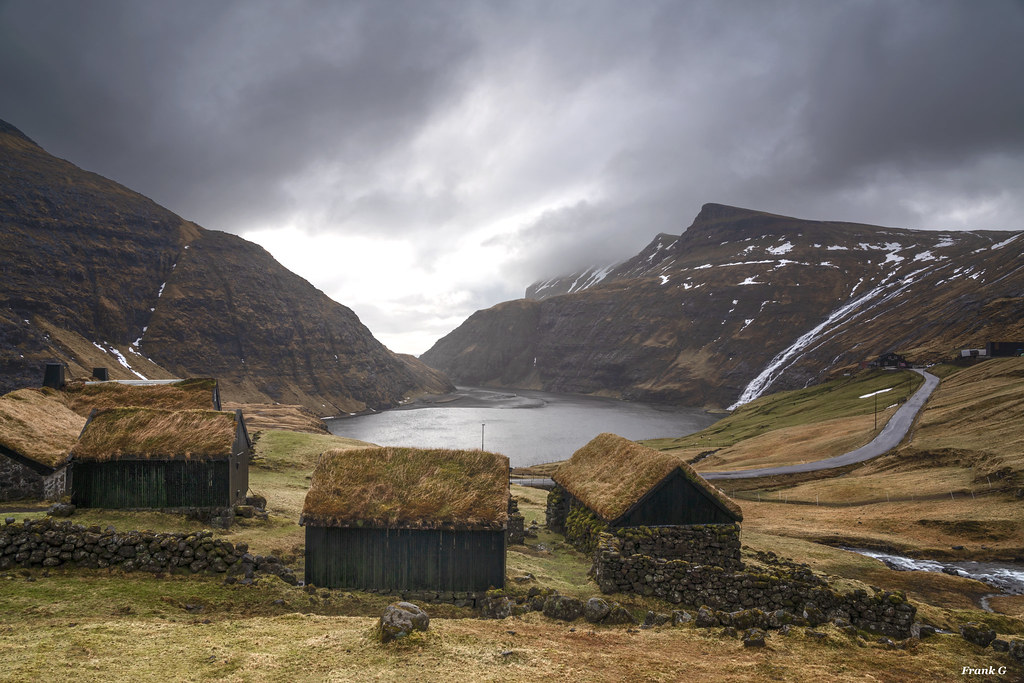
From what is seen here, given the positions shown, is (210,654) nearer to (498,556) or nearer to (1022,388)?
(498,556)

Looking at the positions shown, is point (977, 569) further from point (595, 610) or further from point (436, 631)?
point (436, 631)

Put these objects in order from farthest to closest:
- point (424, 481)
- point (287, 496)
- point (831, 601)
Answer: point (287, 496) < point (424, 481) < point (831, 601)

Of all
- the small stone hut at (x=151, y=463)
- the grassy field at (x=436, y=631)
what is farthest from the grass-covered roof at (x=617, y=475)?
the small stone hut at (x=151, y=463)

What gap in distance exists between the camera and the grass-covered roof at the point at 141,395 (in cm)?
4369

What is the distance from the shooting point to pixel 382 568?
71.4 ft

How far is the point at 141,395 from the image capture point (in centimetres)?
4459

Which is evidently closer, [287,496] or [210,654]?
[210,654]

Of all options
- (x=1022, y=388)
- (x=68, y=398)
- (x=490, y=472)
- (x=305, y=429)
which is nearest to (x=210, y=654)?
(x=490, y=472)

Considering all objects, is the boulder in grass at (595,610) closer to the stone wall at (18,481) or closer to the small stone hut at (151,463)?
the small stone hut at (151,463)

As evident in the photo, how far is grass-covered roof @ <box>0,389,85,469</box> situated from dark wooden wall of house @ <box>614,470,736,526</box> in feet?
102

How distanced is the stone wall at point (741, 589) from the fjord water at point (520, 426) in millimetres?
61941

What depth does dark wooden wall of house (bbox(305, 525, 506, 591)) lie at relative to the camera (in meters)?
21.7

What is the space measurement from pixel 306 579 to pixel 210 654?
8.51 metres

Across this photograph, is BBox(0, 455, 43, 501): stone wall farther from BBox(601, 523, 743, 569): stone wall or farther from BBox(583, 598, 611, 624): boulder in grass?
BBox(601, 523, 743, 569): stone wall
